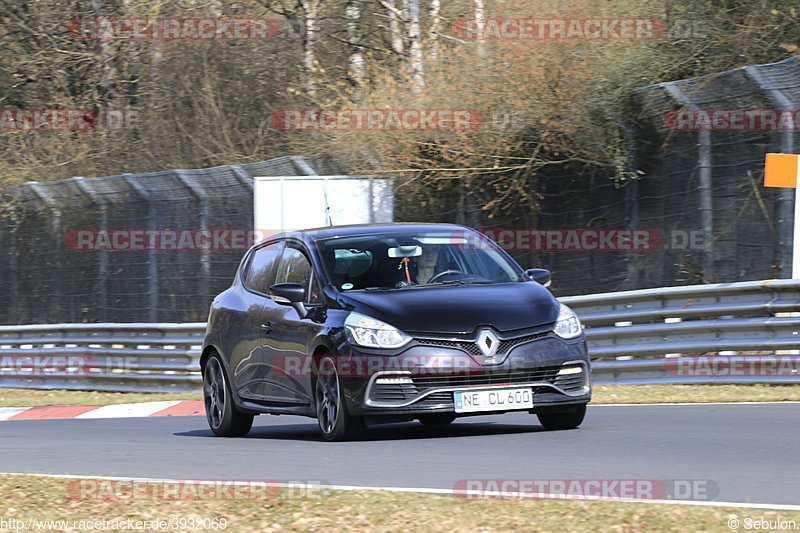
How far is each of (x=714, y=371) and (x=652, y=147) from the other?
3.50 m

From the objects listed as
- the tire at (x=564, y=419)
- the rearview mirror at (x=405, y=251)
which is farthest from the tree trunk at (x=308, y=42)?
the tire at (x=564, y=419)

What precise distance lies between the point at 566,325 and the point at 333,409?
5.63 feet

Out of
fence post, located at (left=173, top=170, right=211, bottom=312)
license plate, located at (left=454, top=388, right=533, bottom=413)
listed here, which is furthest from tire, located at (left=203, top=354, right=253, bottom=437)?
fence post, located at (left=173, top=170, right=211, bottom=312)

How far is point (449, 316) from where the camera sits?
9.83 meters

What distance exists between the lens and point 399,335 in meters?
9.76

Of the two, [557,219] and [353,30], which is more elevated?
[353,30]

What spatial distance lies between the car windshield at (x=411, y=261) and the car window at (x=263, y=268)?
2.72ft

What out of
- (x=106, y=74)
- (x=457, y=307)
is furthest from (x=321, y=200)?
(x=106, y=74)

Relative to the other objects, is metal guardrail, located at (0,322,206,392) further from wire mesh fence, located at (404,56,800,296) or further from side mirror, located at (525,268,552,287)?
side mirror, located at (525,268,552,287)

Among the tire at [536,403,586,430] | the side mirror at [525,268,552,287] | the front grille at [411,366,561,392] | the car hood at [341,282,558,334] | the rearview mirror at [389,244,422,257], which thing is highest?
the rearview mirror at [389,244,422,257]

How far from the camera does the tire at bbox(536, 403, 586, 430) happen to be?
10.5 metres

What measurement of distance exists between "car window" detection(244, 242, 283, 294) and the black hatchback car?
3cm

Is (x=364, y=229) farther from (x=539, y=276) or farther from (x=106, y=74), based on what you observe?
(x=106, y=74)

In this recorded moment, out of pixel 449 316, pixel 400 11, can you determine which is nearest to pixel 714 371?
pixel 449 316
